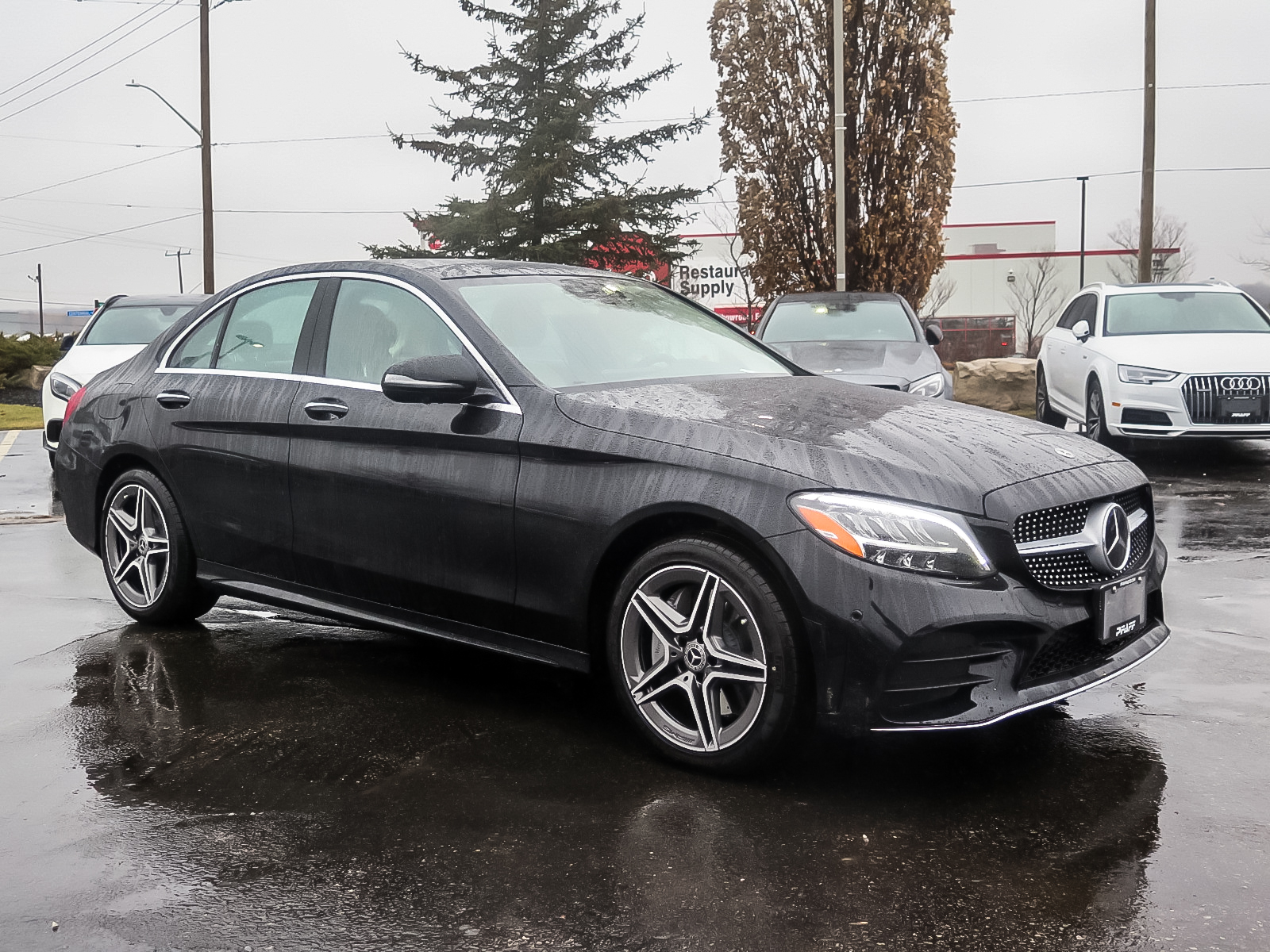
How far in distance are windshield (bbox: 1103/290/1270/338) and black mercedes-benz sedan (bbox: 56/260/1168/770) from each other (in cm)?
838

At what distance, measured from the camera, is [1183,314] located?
1277 cm

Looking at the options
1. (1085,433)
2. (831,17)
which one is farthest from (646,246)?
(1085,433)

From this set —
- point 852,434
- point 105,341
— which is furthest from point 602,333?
point 105,341

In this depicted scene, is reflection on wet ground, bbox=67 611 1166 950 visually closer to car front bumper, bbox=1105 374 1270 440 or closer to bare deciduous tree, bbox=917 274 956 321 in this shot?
car front bumper, bbox=1105 374 1270 440

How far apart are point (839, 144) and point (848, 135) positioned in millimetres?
1942

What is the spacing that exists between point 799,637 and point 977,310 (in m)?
65.5

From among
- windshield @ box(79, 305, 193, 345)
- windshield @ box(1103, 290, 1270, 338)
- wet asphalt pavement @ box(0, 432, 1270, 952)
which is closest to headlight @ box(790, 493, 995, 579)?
wet asphalt pavement @ box(0, 432, 1270, 952)

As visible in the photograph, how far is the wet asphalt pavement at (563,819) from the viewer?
2.93m

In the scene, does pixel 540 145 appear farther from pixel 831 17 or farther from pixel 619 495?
pixel 619 495

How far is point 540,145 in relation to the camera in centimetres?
3061

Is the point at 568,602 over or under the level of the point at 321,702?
over

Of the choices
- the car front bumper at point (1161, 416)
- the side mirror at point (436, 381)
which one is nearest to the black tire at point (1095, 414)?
the car front bumper at point (1161, 416)

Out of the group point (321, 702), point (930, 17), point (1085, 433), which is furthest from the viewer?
point (930, 17)

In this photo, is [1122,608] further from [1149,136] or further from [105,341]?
[1149,136]
